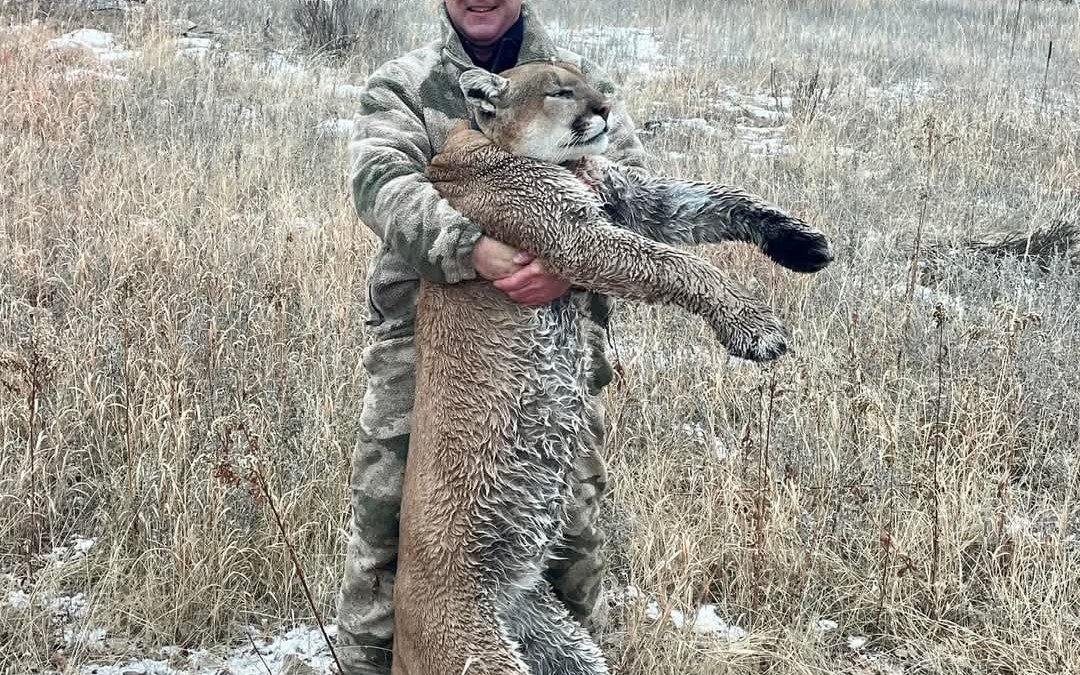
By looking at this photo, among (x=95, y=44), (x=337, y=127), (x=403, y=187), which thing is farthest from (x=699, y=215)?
(x=95, y=44)

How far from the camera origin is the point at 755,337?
88.4 inches

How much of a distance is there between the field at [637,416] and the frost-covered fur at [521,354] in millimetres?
557

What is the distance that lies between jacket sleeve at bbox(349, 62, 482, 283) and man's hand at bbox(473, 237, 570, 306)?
0.11 ft

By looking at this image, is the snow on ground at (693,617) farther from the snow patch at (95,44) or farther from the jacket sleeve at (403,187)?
the snow patch at (95,44)

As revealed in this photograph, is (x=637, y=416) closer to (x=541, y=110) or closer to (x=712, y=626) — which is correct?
(x=712, y=626)

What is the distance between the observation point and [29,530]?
140 inches

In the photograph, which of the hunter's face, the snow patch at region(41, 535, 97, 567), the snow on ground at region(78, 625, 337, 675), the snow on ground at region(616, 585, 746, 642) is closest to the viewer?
the hunter's face

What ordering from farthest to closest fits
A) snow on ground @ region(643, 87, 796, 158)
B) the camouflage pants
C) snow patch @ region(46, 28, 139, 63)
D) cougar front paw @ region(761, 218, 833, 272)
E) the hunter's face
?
snow patch @ region(46, 28, 139, 63), snow on ground @ region(643, 87, 796, 158), the camouflage pants, the hunter's face, cougar front paw @ region(761, 218, 833, 272)

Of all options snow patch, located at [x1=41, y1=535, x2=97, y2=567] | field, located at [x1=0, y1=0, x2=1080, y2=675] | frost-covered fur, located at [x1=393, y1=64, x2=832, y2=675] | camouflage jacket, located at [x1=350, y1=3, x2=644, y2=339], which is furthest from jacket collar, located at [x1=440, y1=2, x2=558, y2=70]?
snow patch, located at [x1=41, y1=535, x2=97, y2=567]

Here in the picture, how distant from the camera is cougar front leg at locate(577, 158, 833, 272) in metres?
2.41

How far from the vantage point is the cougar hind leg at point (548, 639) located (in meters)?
2.54

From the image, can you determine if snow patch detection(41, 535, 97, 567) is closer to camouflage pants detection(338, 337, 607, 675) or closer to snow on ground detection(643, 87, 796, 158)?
camouflage pants detection(338, 337, 607, 675)

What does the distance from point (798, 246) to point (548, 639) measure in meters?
1.24

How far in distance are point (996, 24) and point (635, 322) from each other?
12146mm
